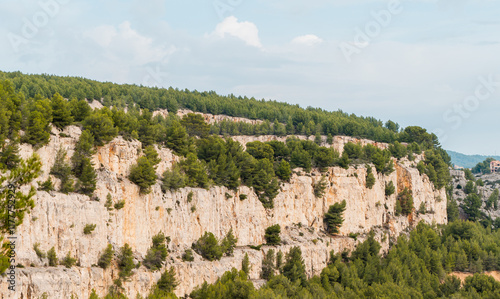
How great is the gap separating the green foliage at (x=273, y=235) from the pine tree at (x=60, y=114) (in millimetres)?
41569

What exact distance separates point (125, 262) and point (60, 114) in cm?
1921

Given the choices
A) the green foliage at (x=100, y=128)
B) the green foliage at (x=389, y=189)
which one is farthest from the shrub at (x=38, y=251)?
the green foliage at (x=389, y=189)

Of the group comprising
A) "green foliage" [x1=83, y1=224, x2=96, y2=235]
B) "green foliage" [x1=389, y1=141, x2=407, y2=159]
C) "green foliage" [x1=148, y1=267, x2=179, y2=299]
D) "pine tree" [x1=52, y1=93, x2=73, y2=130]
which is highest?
"green foliage" [x1=389, y1=141, x2=407, y2=159]

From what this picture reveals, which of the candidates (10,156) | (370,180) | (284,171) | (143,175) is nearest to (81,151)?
(143,175)

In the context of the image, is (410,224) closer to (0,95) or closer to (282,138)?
(282,138)

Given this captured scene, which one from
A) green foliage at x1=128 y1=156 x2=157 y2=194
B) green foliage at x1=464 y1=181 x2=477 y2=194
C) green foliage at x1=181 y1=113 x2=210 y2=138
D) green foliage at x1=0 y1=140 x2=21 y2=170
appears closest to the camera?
green foliage at x1=0 y1=140 x2=21 y2=170

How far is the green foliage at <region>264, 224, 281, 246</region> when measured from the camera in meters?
91.9

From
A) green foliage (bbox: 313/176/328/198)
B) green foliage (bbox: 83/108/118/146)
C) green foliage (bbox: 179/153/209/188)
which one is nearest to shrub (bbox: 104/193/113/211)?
green foliage (bbox: 83/108/118/146)

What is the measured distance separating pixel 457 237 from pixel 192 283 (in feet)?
243

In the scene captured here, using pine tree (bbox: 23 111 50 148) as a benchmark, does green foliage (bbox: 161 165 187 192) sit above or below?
below

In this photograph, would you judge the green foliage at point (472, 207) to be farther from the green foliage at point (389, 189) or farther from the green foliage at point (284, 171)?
the green foliage at point (284, 171)

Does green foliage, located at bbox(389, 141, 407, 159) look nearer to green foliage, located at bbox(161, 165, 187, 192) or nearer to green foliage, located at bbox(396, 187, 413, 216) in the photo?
green foliage, located at bbox(396, 187, 413, 216)

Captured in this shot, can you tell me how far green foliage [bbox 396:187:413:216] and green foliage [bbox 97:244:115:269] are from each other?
8251 cm

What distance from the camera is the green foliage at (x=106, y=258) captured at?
5722 cm
